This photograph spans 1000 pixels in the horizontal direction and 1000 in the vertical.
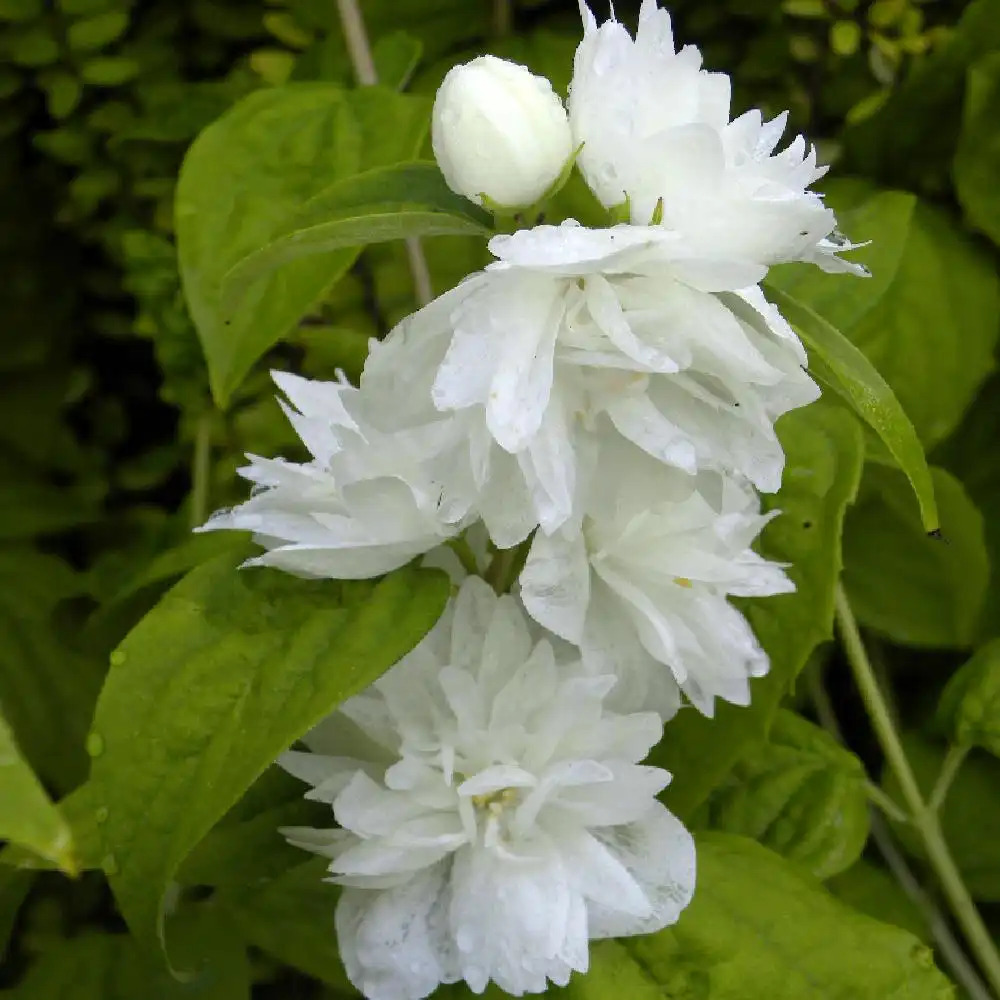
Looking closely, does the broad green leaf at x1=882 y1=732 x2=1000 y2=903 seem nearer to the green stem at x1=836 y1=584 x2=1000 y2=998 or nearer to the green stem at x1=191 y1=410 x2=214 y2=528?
the green stem at x1=836 y1=584 x2=1000 y2=998

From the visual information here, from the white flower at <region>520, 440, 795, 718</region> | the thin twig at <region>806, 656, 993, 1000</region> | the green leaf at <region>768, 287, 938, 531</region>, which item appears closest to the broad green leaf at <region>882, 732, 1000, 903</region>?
the thin twig at <region>806, 656, 993, 1000</region>

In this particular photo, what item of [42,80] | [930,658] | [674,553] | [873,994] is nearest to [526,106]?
[674,553]

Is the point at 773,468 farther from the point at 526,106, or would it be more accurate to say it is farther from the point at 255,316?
the point at 255,316

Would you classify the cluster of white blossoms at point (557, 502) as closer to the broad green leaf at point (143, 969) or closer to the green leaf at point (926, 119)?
the broad green leaf at point (143, 969)

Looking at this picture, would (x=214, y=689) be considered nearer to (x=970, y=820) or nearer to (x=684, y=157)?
(x=684, y=157)

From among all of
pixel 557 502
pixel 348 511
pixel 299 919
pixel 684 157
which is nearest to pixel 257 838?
pixel 299 919

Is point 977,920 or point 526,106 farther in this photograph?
point 977,920

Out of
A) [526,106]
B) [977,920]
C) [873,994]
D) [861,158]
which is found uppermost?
[526,106]
